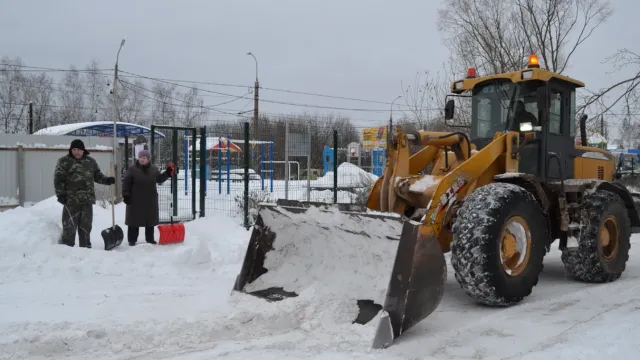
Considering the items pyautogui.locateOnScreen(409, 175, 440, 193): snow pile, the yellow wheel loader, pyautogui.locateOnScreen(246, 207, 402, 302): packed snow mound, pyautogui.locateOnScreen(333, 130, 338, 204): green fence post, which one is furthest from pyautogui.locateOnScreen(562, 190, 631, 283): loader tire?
pyautogui.locateOnScreen(333, 130, 338, 204): green fence post

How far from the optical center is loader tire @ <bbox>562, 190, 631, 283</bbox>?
662 cm

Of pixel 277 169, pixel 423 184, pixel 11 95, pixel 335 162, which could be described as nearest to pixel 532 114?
pixel 423 184

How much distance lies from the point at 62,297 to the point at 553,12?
710 inches

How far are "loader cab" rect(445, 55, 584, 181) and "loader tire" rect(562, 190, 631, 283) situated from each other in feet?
1.88

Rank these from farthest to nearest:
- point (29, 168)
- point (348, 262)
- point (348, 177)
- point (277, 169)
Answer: point (277, 169), point (348, 177), point (29, 168), point (348, 262)

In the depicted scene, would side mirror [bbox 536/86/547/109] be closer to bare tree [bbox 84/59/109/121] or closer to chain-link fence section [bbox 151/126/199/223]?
chain-link fence section [bbox 151/126/199/223]

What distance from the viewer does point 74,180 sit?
25.8 feet

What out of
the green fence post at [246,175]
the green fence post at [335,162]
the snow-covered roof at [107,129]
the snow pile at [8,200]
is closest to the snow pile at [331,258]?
the green fence post at [246,175]

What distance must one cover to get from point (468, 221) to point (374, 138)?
637 inches

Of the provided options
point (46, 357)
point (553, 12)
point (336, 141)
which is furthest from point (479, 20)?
point (46, 357)

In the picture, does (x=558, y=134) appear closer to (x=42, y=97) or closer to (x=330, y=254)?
(x=330, y=254)

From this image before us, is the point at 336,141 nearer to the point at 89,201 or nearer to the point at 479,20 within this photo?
the point at 89,201

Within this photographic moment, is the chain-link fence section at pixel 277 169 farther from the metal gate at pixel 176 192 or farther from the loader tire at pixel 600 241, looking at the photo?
the loader tire at pixel 600 241

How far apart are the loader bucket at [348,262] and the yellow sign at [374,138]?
10.8m
